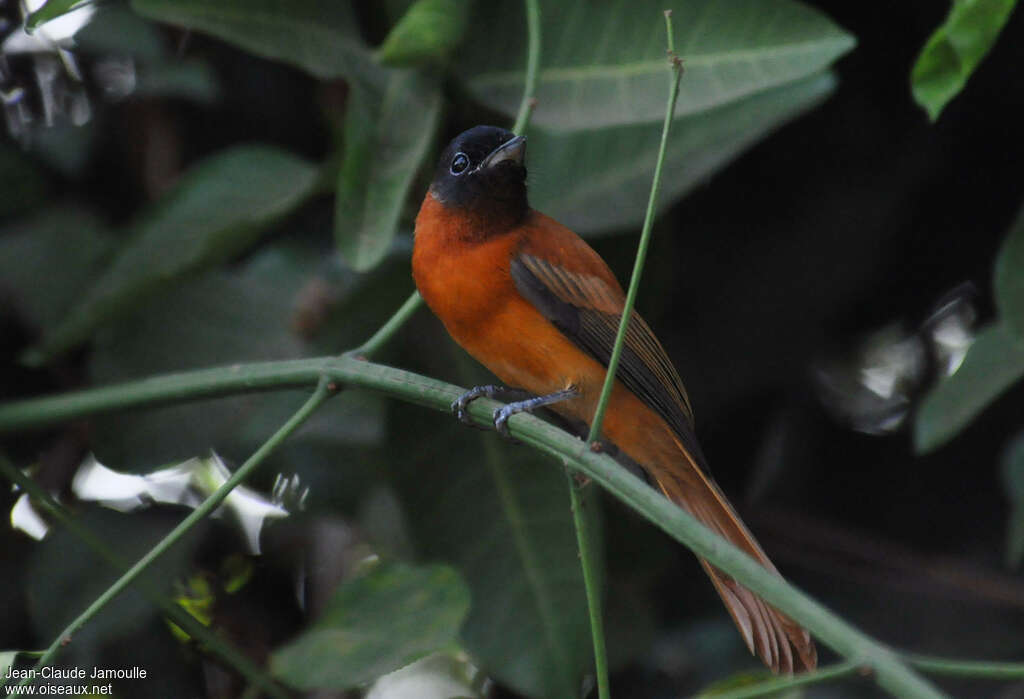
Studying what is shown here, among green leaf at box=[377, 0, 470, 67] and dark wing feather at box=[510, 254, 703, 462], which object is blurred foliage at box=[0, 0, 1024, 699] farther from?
dark wing feather at box=[510, 254, 703, 462]

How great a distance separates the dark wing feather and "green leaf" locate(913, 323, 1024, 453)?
53cm

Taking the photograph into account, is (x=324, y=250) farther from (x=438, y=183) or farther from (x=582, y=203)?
(x=582, y=203)

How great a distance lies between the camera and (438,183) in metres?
2.66

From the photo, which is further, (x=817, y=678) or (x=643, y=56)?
(x=643, y=56)

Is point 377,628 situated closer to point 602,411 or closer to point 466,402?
point 466,402

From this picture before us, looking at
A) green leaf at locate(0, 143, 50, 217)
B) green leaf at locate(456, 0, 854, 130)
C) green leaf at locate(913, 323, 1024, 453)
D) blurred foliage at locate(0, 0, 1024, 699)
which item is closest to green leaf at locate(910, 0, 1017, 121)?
blurred foliage at locate(0, 0, 1024, 699)

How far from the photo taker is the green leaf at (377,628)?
195 cm

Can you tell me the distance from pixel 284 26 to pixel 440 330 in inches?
28.9

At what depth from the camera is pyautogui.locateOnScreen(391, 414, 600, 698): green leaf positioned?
2.44 metres

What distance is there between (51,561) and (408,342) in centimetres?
90

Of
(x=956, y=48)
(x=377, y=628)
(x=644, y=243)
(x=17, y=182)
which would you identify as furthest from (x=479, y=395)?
(x=17, y=182)

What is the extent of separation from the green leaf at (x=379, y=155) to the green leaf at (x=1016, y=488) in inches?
56.9

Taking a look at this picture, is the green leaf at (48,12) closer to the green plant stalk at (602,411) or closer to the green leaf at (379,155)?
the green leaf at (379,155)

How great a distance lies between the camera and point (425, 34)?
2412mm
